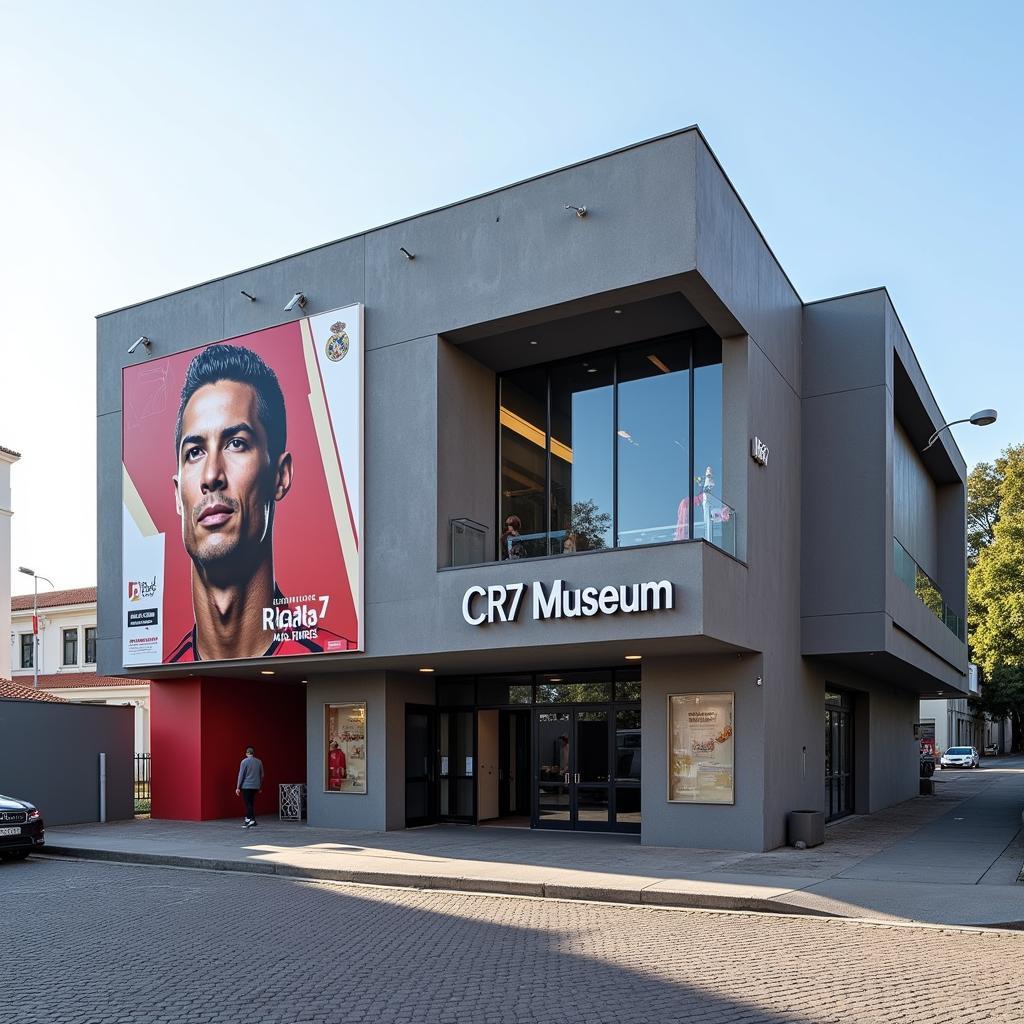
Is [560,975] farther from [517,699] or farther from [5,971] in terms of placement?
[517,699]

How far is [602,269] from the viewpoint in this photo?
17.1 meters

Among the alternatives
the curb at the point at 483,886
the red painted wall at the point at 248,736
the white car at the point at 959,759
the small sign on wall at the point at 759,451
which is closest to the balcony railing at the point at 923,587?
the small sign on wall at the point at 759,451

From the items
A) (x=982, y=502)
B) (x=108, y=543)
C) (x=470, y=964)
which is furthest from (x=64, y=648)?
(x=982, y=502)

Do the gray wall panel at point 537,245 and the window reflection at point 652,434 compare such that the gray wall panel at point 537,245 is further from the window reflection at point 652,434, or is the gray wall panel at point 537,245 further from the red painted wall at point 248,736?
the red painted wall at point 248,736

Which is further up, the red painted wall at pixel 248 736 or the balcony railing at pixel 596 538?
the balcony railing at pixel 596 538

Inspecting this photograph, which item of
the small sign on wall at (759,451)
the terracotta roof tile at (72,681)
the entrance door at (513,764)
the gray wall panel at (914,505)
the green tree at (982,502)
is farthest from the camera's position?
the green tree at (982,502)

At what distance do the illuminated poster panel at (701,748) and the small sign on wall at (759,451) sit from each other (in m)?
3.86

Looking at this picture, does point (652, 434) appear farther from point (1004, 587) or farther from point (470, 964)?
point (1004, 587)

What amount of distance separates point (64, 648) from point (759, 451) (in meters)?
42.2

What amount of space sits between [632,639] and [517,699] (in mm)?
5453

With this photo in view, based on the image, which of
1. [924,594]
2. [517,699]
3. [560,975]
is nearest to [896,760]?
[924,594]

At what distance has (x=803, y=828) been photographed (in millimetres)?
17906

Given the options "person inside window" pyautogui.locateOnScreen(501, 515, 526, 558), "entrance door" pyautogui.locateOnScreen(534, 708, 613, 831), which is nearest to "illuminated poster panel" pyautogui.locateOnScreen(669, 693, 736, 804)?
"entrance door" pyautogui.locateOnScreen(534, 708, 613, 831)

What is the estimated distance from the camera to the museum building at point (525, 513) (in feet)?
56.7
